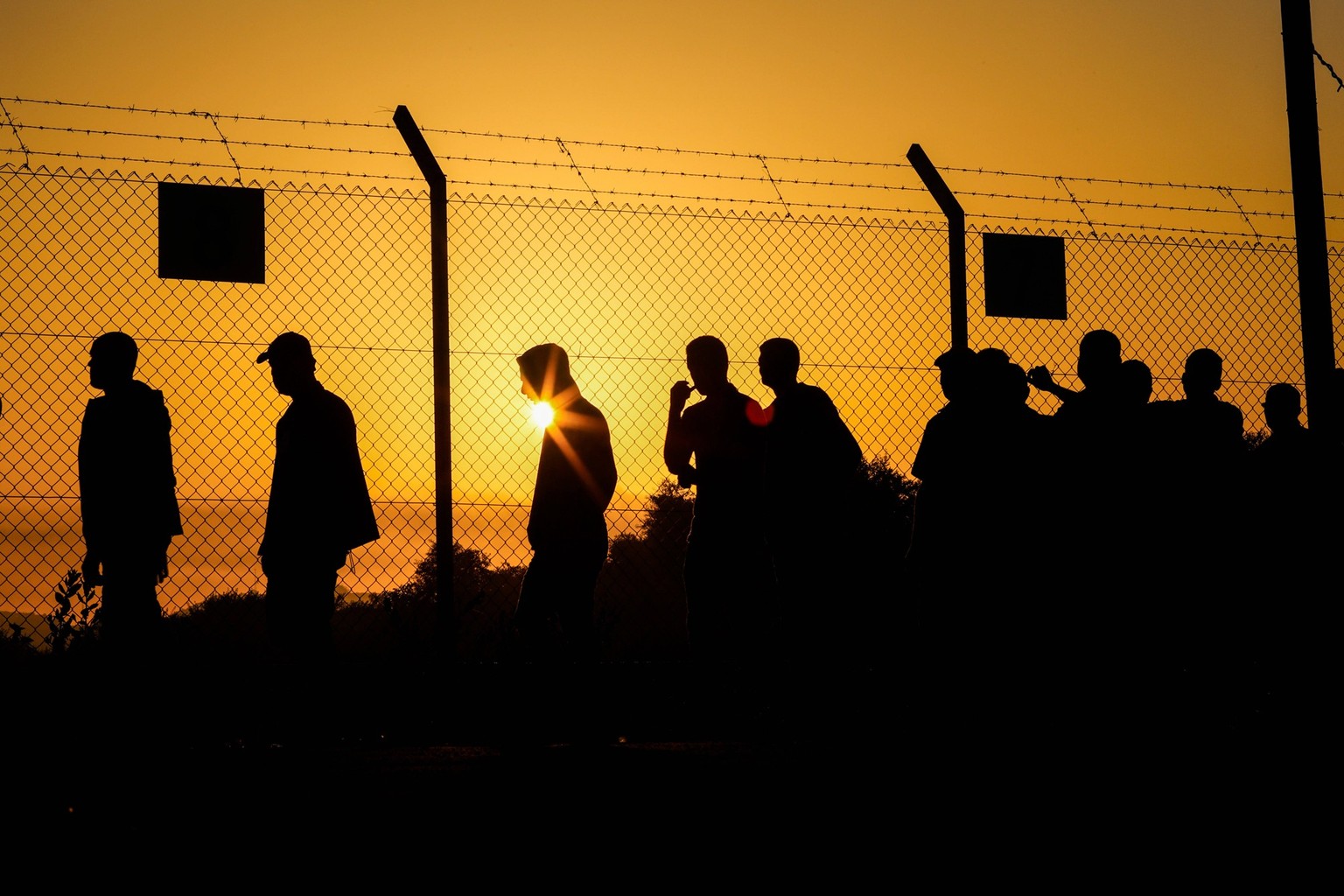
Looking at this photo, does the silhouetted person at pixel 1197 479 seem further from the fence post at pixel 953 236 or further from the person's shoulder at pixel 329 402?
the person's shoulder at pixel 329 402

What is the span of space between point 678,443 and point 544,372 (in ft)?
2.78

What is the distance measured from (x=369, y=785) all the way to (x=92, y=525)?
2.22 metres

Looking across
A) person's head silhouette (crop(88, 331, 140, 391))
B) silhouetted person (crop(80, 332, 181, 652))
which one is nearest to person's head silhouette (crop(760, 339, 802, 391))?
silhouetted person (crop(80, 332, 181, 652))

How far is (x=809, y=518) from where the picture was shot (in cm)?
702

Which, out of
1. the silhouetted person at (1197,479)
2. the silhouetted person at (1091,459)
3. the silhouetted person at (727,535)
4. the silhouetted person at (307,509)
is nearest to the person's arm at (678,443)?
the silhouetted person at (727,535)

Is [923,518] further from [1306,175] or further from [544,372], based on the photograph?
[1306,175]

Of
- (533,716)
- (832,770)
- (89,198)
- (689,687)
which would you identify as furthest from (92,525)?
(832,770)

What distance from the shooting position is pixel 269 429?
22.4 ft

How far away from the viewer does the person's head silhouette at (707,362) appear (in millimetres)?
7344

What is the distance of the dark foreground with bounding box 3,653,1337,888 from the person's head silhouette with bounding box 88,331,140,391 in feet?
4.11

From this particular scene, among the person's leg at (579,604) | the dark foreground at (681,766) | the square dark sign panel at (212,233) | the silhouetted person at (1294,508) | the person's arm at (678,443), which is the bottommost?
the dark foreground at (681,766)

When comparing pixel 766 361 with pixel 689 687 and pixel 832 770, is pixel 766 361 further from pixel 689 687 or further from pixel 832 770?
pixel 832 770

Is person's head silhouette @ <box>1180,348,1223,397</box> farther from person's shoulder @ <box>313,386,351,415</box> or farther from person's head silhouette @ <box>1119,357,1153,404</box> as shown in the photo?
person's shoulder @ <box>313,386,351,415</box>

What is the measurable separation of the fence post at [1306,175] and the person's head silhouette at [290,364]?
456 centimetres
